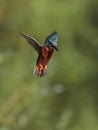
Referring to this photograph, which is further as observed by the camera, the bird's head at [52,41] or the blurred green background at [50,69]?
the blurred green background at [50,69]

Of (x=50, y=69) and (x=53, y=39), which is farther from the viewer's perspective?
(x=50, y=69)

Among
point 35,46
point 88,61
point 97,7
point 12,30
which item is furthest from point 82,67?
point 35,46

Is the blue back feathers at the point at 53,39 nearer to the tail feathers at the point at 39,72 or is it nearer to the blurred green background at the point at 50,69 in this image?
the tail feathers at the point at 39,72

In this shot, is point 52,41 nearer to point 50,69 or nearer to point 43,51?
point 43,51

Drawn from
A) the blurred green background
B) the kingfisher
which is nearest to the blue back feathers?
the kingfisher

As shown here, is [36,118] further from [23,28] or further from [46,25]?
[46,25]

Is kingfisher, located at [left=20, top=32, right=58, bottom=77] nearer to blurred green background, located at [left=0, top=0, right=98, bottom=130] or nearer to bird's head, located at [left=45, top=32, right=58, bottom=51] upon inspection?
bird's head, located at [left=45, top=32, right=58, bottom=51]

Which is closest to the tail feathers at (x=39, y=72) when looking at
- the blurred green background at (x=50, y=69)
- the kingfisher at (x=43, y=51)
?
the kingfisher at (x=43, y=51)

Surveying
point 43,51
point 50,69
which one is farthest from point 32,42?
point 50,69
